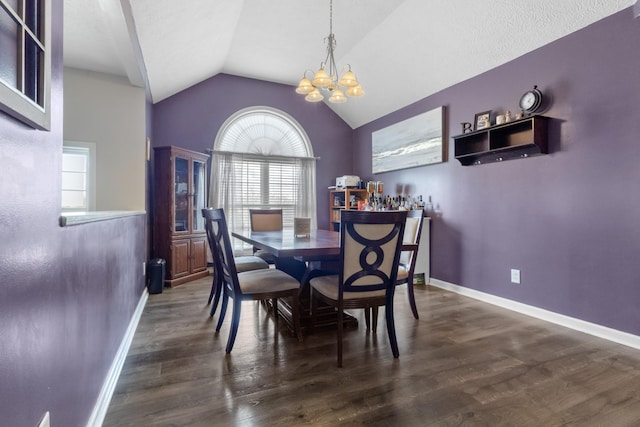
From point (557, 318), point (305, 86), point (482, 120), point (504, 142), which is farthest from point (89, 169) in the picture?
point (557, 318)

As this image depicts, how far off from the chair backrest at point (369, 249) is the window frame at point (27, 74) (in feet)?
4.37

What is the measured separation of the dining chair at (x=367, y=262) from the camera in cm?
184

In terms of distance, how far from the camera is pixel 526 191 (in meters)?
2.95

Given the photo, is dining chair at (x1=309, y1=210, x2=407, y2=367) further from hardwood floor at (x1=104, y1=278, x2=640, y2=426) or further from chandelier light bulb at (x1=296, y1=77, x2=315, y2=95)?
chandelier light bulb at (x1=296, y1=77, x2=315, y2=95)

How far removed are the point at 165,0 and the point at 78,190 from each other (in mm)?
2088

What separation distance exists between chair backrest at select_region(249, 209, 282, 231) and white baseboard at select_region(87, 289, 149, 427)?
1.60 metres

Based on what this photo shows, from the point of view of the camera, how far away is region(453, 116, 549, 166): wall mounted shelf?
2.72m

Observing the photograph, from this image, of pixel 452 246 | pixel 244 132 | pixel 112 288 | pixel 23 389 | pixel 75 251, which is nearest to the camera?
pixel 23 389

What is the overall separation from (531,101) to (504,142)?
0.42 meters

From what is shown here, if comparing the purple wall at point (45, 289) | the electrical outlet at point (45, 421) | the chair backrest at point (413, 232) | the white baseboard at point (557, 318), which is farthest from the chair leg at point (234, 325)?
the white baseboard at point (557, 318)

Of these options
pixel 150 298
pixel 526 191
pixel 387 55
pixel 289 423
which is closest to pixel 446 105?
pixel 387 55

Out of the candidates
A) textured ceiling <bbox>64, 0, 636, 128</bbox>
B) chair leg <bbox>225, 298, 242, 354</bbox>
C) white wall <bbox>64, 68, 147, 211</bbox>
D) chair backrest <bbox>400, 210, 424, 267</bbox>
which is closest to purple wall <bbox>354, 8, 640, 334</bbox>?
textured ceiling <bbox>64, 0, 636, 128</bbox>

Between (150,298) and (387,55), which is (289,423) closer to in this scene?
(150,298)

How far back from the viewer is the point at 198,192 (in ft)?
14.1
